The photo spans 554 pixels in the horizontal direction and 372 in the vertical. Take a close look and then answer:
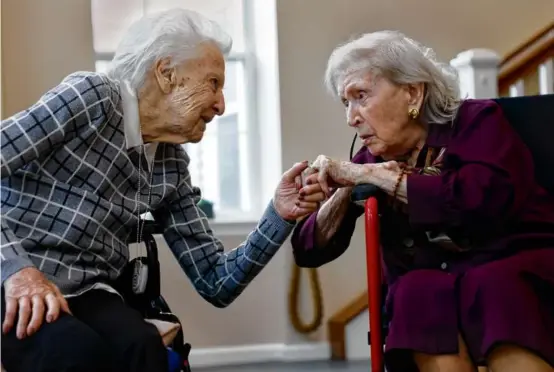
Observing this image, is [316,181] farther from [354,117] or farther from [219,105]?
[219,105]

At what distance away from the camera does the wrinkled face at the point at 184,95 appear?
6.21ft

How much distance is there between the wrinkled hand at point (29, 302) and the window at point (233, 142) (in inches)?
99.0

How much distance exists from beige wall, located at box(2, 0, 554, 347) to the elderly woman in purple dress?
188 centimetres

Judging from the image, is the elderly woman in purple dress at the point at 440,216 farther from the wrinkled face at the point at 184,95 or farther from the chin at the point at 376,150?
the wrinkled face at the point at 184,95

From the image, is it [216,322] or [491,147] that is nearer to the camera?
[491,147]

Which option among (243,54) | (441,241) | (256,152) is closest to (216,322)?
(256,152)

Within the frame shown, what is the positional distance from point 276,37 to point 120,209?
A: 2.25m

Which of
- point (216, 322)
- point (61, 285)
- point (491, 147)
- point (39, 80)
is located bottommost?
point (216, 322)

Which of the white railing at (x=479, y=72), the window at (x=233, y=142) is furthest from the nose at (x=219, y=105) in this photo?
the window at (x=233, y=142)

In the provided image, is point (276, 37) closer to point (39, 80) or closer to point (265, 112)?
point (265, 112)

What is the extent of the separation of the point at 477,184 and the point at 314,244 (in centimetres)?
44

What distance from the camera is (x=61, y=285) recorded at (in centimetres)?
168

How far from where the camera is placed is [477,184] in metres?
1.68

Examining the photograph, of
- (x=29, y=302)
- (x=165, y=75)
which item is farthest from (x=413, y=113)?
(x=29, y=302)
